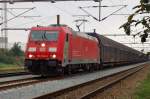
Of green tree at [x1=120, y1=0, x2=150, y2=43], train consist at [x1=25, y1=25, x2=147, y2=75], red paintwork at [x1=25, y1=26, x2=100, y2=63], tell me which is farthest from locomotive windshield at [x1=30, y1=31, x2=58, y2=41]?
green tree at [x1=120, y1=0, x2=150, y2=43]

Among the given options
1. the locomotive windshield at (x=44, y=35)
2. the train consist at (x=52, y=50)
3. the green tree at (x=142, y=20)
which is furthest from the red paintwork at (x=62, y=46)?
the green tree at (x=142, y=20)

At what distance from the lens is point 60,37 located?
26.8 metres

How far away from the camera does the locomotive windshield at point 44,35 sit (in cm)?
2720

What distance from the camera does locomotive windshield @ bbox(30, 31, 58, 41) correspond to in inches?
1071

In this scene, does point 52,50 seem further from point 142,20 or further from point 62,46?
point 142,20

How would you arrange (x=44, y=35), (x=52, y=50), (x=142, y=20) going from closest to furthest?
(x=142, y=20)
(x=52, y=50)
(x=44, y=35)

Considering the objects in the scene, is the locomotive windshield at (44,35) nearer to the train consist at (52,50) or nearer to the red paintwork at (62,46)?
the train consist at (52,50)

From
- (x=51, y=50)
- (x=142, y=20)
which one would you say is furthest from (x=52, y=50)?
(x=142, y=20)

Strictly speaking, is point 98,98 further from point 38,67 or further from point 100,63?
point 100,63

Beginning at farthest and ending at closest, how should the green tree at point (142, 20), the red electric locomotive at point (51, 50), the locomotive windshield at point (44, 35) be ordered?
the locomotive windshield at point (44, 35), the red electric locomotive at point (51, 50), the green tree at point (142, 20)

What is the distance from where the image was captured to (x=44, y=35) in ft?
89.9

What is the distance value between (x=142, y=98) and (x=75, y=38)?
602 inches

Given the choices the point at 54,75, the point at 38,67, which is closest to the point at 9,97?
the point at 38,67

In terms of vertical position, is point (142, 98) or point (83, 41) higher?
point (83, 41)
